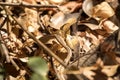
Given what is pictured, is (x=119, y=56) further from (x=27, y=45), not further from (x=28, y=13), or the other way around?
(x=28, y=13)

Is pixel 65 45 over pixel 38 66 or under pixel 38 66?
under

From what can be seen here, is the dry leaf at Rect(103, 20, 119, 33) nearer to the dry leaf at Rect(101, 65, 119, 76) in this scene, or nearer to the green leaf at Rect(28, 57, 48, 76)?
the dry leaf at Rect(101, 65, 119, 76)

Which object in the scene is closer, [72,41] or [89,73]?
[89,73]

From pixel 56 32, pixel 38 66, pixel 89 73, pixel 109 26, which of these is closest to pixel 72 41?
pixel 56 32

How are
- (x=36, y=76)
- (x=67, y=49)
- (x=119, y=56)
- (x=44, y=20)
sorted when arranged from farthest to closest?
(x=44, y=20) < (x=67, y=49) < (x=119, y=56) < (x=36, y=76)

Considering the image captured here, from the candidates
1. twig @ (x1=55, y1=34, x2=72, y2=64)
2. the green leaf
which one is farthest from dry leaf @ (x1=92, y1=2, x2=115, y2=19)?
the green leaf

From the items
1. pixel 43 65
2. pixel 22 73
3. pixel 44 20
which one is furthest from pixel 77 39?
pixel 43 65

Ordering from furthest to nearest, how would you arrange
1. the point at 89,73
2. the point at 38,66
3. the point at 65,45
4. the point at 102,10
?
the point at 102,10 → the point at 65,45 → the point at 89,73 → the point at 38,66

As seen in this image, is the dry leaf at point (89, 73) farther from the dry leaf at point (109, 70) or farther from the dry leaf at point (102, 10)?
the dry leaf at point (102, 10)

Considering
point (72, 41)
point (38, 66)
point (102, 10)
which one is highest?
point (38, 66)

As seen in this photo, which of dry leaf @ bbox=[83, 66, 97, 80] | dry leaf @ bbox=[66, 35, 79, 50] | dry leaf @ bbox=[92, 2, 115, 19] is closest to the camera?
dry leaf @ bbox=[83, 66, 97, 80]

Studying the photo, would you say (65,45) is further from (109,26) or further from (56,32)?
(109,26)
